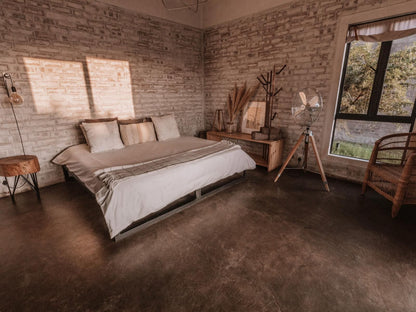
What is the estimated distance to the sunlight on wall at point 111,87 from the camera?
11.1ft

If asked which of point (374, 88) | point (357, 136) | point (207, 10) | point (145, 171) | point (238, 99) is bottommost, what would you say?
point (145, 171)

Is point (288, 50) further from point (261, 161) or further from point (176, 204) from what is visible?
point (176, 204)

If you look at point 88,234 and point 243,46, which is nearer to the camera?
point 88,234

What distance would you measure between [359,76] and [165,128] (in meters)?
3.20

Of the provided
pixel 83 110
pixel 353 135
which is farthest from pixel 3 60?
pixel 353 135

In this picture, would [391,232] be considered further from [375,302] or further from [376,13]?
[376,13]

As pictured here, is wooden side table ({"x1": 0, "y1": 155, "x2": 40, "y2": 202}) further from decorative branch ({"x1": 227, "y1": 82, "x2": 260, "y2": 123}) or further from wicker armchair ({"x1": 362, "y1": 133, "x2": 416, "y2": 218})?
wicker armchair ({"x1": 362, "y1": 133, "x2": 416, "y2": 218})

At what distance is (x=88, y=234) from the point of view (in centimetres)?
212

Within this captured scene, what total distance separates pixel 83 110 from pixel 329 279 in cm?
382

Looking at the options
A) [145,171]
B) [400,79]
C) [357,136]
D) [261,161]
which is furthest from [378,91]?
[145,171]

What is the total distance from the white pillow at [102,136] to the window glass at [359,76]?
361 centimetres

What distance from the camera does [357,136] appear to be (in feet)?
10.8

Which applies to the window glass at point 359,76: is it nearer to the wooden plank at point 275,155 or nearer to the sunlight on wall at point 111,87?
the wooden plank at point 275,155

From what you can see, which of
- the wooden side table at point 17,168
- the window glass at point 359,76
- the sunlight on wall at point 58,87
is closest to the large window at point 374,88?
→ the window glass at point 359,76
